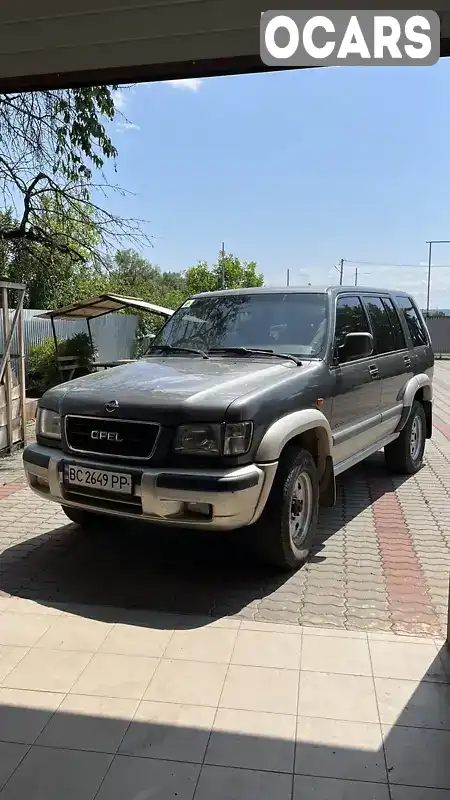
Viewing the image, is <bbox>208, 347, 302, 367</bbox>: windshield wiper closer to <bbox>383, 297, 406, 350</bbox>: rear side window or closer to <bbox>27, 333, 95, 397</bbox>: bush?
<bbox>383, 297, 406, 350</bbox>: rear side window

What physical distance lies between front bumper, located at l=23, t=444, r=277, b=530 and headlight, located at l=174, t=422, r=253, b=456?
0.40 ft

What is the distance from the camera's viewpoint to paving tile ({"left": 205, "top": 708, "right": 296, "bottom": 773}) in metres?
2.42

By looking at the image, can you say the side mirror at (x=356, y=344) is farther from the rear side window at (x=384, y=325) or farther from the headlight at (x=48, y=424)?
the headlight at (x=48, y=424)

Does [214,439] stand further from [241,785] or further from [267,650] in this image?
[241,785]

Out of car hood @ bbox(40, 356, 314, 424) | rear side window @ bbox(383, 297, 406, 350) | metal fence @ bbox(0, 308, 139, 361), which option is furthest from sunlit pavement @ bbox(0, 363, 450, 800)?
metal fence @ bbox(0, 308, 139, 361)

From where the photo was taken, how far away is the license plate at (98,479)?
3.81m

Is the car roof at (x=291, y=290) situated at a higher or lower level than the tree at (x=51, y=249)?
lower

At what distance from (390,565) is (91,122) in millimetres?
6553

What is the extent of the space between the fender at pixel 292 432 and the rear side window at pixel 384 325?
1775mm

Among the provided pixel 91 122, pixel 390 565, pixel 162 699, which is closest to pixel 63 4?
pixel 162 699

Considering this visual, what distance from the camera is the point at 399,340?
6.71 m

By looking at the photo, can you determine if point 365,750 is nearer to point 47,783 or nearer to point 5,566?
point 47,783

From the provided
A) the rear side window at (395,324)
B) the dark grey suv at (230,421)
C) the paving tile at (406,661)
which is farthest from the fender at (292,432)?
the rear side window at (395,324)

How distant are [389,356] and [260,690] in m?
4.15
